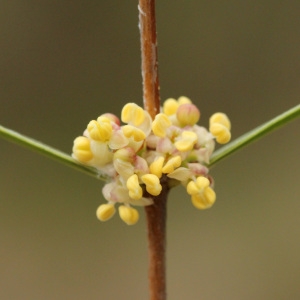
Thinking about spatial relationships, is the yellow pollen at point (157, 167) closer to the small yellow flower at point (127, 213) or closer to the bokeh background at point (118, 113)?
the small yellow flower at point (127, 213)

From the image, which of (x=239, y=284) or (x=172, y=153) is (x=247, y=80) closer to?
(x=239, y=284)

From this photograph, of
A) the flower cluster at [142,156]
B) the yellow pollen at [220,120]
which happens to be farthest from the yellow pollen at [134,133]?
the yellow pollen at [220,120]

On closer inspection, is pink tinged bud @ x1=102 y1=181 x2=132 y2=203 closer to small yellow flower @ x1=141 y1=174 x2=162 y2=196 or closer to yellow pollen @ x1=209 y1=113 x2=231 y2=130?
small yellow flower @ x1=141 y1=174 x2=162 y2=196

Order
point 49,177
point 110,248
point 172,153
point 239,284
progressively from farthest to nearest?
point 49,177
point 110,248
point 239,284
point 172,153

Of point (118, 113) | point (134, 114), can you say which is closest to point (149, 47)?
point (134, 114)

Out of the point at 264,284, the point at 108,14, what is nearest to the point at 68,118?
the point at 108,14

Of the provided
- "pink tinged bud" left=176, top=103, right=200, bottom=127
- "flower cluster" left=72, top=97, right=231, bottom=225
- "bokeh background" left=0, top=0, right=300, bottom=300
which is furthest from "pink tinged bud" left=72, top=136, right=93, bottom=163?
"bokeh background" left=0, top=0, right=300, bottom=300

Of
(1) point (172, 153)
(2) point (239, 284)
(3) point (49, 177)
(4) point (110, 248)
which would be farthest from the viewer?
(3) point (49, 177)
